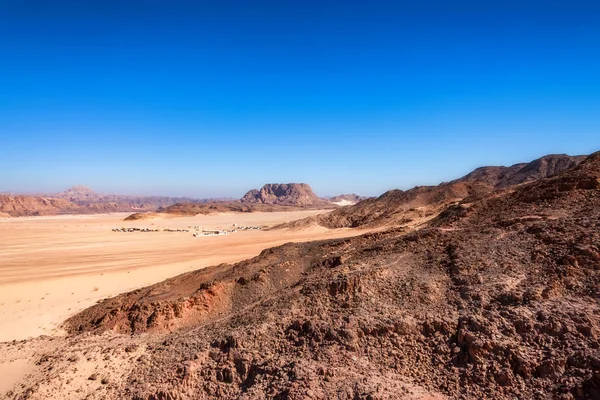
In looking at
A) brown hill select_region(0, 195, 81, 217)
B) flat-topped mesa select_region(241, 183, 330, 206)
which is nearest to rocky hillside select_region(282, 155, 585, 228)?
flat-topped mesa select_region(241, 183, 330, 206)

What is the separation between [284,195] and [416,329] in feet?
502

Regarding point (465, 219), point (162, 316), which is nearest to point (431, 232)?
point (465, 219)

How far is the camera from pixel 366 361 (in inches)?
189

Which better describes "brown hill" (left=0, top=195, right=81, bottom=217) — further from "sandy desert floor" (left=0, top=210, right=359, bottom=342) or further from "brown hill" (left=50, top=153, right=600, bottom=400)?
"brown hill" (left=50, top=153, right=600, bottom=400)

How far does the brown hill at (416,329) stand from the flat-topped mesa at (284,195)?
136 m

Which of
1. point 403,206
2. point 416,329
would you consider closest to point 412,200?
point 403,206

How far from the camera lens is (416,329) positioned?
5.01 m

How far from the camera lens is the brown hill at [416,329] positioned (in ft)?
13.8

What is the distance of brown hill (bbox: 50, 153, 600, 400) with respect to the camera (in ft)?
13.8

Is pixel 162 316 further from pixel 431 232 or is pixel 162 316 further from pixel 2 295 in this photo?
pixel 2 295

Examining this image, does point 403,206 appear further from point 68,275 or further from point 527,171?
point 527,171

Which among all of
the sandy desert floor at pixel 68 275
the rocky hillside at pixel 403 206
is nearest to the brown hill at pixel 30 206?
the sandy desert floor at pixel 68 275

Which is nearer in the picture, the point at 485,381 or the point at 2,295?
the point at 485,381

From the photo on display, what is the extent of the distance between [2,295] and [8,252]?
19026 millimetres
